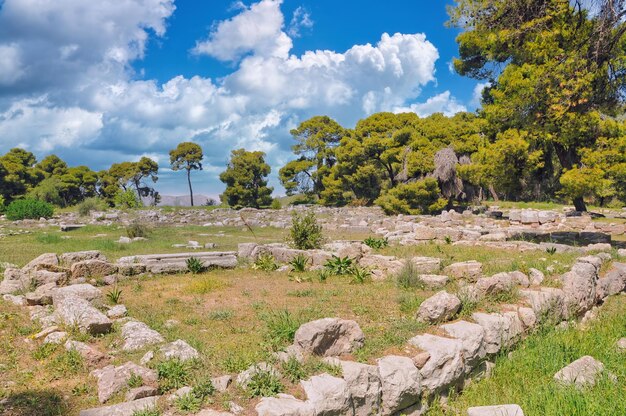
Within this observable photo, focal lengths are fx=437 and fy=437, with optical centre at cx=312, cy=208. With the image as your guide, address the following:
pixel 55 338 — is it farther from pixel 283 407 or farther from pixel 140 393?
pixel 283 407

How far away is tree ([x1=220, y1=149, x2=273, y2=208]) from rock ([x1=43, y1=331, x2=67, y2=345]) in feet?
133

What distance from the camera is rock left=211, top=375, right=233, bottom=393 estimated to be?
4.20 meters

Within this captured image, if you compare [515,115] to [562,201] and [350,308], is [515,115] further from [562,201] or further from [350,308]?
[562,201]

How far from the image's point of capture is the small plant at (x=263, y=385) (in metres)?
4.11

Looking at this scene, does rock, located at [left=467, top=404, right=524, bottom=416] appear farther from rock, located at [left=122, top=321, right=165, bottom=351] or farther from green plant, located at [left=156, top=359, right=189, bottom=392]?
rock, located at [left=122, top=321, right=165, bottom=351]

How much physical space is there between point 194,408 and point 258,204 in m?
45.1

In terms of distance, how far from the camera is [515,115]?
15.1 m

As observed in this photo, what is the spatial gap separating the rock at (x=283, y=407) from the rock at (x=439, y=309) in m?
2.84

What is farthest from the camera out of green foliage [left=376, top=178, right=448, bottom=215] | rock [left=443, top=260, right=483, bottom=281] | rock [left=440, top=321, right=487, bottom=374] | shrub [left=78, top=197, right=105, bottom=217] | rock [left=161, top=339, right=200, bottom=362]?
shrub [left=78, top=197, right=105, bottom=217]

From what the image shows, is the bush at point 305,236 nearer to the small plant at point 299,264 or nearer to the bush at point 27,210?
the small plant at point 299,264

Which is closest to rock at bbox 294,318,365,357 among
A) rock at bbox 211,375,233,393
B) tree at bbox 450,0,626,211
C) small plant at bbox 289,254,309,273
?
rock at bbox 211,375,233,393

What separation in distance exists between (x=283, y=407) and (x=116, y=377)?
1846mm

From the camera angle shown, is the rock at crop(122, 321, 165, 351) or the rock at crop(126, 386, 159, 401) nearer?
the rock at crop(126, 386, 159, 401)

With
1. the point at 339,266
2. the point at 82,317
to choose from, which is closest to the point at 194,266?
the point at 339,266
